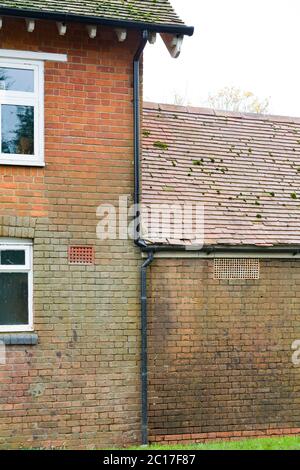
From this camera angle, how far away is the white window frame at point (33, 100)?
11.4m

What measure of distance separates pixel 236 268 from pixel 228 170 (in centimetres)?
257

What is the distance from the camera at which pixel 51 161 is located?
11.6 m

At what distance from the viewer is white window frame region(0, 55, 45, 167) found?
11398 mm

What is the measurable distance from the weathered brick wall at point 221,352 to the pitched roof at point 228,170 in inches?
28.8

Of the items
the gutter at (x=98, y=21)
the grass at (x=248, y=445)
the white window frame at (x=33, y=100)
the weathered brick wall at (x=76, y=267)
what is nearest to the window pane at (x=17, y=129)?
the white window frame at (x=33, y=100)

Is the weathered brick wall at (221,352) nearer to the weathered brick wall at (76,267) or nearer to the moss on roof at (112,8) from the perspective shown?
the weathered brick wall at (76,267)

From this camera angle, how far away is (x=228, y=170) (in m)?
14.5

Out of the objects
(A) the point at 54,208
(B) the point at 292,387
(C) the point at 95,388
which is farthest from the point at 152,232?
(B) the point at 292,387

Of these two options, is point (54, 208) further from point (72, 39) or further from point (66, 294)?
point (72, 39)

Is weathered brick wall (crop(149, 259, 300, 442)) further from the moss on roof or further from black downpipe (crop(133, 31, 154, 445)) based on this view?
the moss on roof

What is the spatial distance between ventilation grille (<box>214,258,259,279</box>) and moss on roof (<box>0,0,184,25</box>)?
407 cm

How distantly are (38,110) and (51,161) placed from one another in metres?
0.83

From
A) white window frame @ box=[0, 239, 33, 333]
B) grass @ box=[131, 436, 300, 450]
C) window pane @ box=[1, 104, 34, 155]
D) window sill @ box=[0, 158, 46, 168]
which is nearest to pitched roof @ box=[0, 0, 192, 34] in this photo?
window pane @ box=[1, 104, 34, 155]
